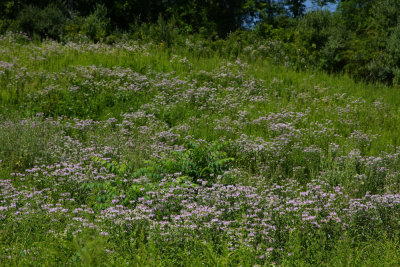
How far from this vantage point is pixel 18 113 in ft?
31.2

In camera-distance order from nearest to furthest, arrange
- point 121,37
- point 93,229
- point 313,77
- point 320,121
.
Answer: point 93,229 < point 320,121 < point 313,77 < point 121,37

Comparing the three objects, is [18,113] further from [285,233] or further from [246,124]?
[285,233]

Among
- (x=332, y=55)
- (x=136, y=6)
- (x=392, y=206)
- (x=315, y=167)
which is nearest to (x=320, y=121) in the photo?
(x=315, y=167)

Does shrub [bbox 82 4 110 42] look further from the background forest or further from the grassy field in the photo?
the grassy field

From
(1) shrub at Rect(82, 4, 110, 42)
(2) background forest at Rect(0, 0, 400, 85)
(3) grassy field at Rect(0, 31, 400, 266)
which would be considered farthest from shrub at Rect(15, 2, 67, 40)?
(3) grassy field at Rect(0, 31, 400, 266)

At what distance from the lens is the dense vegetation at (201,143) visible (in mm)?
3893

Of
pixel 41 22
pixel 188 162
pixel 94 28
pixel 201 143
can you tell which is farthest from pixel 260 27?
pixel 188 162

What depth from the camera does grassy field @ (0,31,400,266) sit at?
12.5 ft

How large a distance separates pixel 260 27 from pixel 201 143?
1277cm

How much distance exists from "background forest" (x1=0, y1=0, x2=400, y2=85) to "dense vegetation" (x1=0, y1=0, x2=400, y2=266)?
100mm

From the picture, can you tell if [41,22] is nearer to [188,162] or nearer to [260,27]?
[260,27]

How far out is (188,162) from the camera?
5.66 metres

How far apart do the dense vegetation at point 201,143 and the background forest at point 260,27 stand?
10 cm

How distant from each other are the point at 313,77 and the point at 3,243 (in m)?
11.2
